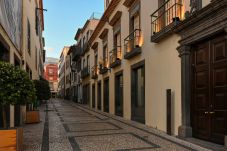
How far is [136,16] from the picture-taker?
13.9m

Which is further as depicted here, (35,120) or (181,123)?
(35,120)

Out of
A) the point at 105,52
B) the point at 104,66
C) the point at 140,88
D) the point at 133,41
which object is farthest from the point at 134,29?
the point at 105,52

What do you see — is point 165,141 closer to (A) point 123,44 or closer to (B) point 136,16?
(B) point 136,16

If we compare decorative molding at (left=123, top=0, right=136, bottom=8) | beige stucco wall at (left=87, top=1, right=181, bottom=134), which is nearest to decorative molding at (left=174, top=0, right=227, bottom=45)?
beige stucco wall at (left=87, top=1, right=181, bottom=134)

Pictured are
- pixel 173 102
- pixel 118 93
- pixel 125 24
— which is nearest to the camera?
pixel 173 102

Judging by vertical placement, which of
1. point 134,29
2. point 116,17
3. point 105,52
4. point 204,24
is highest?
point 116,17

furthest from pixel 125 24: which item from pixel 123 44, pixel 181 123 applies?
pixel 181 123

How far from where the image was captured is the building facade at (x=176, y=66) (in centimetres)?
719

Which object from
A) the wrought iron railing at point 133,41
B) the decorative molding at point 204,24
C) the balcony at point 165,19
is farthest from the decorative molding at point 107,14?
the decorative molding at point 204,24

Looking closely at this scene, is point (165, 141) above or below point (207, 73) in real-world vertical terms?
below

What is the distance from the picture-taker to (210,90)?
297 inches

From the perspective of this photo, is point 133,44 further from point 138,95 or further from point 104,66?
point 104,66

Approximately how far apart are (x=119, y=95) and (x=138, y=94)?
147 inches

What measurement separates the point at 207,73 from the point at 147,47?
4.46 meters
